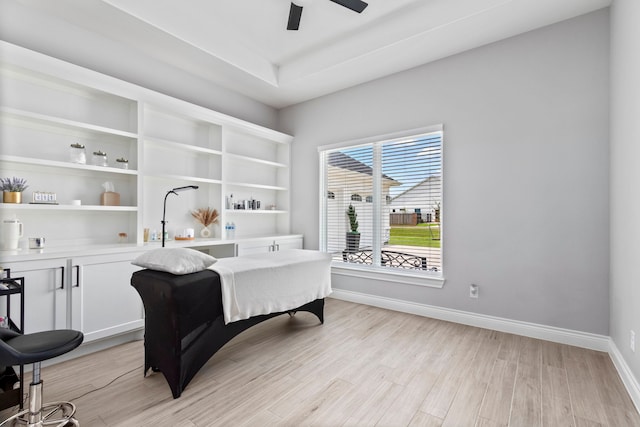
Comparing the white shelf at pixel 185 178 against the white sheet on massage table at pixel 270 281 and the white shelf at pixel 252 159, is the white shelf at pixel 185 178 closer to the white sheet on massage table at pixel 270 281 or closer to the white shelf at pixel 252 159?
the white shelf at pixel 252 159

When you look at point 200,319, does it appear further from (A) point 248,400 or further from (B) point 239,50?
(B) point 239,50

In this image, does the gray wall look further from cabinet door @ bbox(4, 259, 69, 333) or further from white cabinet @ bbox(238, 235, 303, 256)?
cabinet door @ bbox(4, 259, 69, 333)

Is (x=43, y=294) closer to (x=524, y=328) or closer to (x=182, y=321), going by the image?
(x=182, y=321)

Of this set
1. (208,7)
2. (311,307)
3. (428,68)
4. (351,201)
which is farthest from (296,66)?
(311,307)

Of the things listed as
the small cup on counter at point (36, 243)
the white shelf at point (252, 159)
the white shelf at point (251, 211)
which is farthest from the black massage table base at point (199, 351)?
the white shelf at point (252, 159)

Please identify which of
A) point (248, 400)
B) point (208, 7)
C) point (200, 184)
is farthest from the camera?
point (200, 184)

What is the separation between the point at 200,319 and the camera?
2039 mm

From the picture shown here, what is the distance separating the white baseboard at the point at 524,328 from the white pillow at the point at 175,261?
2.47m

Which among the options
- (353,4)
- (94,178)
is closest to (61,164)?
(94,178)

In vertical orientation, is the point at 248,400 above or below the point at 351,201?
below

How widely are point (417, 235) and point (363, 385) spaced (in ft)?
6.71

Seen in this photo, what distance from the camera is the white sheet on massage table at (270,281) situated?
2.18 m

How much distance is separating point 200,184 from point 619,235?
417 cm

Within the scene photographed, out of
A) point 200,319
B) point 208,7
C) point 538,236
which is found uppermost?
point 208,7
